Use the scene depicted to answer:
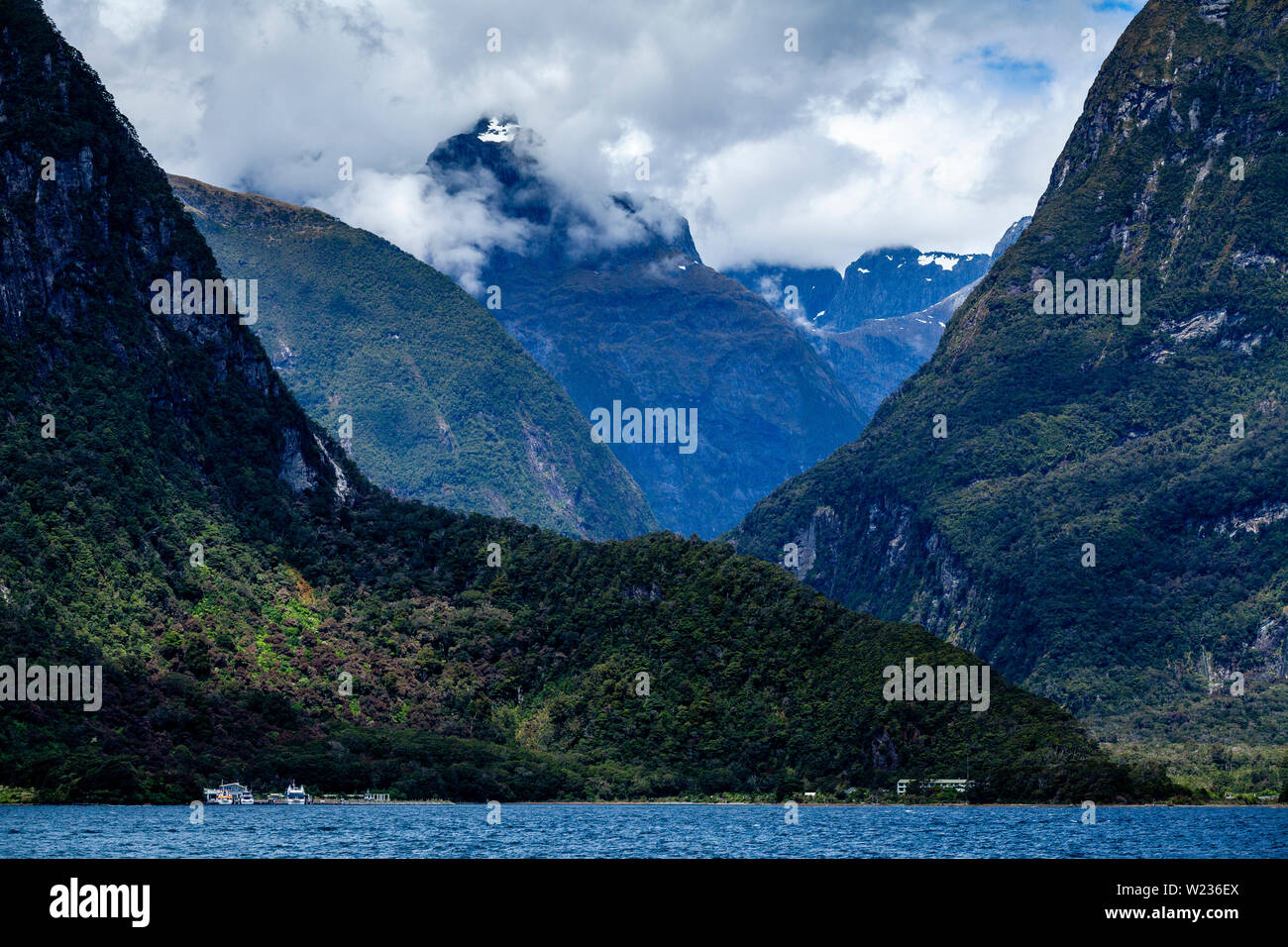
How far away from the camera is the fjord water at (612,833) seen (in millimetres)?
107625

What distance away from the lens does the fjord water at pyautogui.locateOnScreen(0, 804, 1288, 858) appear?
108m

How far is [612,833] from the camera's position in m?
136
